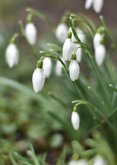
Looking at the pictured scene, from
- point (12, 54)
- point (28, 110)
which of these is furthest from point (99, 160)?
point (28, 110)

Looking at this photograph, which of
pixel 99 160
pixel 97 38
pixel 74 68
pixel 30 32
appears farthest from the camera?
pixel 30 32

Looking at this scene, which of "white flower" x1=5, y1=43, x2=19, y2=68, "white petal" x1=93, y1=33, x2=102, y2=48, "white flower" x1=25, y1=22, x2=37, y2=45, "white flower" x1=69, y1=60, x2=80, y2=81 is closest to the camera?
"white flower" x1=69, y1=60, x2=80, y2=81

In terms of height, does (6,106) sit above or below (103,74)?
below

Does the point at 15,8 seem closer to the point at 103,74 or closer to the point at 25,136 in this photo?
the point at 25,136

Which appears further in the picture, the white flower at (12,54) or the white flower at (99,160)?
the white flower at (12,54)

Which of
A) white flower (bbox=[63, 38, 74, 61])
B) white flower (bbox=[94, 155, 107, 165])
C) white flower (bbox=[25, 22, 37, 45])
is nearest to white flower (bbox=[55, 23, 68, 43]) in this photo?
white flower (bbox=[25, 22, 37, 45])

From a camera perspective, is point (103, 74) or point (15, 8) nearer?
point (103, 74)

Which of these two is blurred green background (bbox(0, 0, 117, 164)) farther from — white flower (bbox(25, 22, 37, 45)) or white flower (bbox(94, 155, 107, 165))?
white flower (bbox(94, 155, 107, 165))

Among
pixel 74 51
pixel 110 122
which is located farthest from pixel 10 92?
pixel 74 51

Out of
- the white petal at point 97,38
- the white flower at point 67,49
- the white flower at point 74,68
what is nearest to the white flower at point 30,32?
the white petal at point 97,38

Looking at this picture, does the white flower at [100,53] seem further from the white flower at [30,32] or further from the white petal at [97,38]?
the white flower at [30,32]

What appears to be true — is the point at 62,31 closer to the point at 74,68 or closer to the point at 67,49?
the point at 67,49
